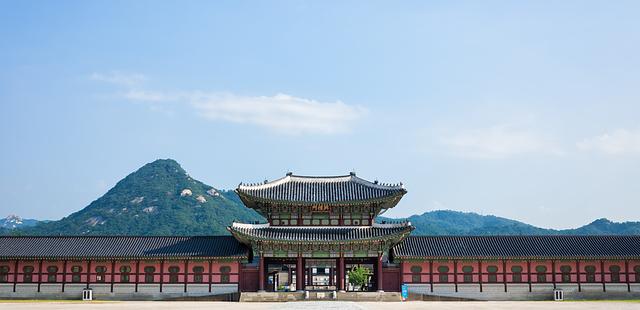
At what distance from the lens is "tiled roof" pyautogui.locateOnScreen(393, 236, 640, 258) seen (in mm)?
49906

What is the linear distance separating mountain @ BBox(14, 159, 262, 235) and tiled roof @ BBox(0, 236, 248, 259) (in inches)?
4004

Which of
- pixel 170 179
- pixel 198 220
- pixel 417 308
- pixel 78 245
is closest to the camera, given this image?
pixel 417 308

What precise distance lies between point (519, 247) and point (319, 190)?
51.4ft

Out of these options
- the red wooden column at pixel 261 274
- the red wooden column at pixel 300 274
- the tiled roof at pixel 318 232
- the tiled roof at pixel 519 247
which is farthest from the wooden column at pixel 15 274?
the tiled roof at pixel 519 247

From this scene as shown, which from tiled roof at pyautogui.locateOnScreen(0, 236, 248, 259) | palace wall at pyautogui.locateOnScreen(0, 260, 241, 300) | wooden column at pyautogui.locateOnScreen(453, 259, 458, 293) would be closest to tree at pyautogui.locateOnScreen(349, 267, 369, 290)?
wooden column at pyautogui.locateOnScreen(453, 259, 458, 293)

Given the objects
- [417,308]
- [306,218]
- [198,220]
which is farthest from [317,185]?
[198,220]

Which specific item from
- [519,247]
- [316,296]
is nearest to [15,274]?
[316,296]

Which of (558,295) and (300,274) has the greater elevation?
(300,274)

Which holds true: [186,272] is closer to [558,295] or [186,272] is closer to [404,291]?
[404,291]

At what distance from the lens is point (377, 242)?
162ft

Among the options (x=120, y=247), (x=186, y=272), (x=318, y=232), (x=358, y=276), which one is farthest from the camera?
→ (x=358, y=276)

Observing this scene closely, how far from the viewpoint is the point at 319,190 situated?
53.3 meters

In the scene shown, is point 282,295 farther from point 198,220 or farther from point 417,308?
point 198,220

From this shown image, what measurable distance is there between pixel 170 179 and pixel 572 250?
149067 mm
